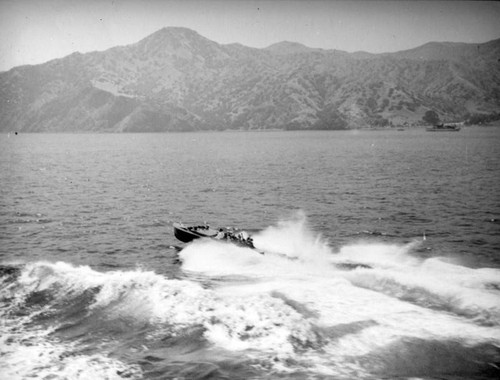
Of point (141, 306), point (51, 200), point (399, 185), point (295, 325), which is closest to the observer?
point (295, 325)

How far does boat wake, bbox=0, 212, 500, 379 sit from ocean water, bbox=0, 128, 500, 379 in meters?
0.10

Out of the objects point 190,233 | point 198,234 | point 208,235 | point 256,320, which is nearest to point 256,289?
point 256,320

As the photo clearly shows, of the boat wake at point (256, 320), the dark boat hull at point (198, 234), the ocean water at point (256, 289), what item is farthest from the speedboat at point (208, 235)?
the boat wake at point (256, 320)

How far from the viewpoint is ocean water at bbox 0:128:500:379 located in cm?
2005

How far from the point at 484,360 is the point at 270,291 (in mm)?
12823

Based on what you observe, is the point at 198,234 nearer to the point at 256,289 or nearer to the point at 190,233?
the point at 190,233

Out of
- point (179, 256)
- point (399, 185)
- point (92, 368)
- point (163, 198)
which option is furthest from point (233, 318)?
point (399, 185)

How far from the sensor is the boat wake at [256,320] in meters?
19.6

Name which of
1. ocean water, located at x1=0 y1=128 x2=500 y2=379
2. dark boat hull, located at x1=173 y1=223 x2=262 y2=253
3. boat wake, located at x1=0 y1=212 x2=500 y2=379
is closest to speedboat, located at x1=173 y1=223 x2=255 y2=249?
dark boat hull, located at x1=173 y1=223 x2=262 y2=253

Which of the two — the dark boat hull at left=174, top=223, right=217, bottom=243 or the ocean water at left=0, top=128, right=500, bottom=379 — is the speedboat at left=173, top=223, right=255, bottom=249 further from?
the ocean water at left=0, top=128, right=500, bottom=379

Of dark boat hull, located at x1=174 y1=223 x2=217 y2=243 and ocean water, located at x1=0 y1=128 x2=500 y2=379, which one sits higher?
dark boat hull, located at x1=174 y1=223 x2=217 y2=243

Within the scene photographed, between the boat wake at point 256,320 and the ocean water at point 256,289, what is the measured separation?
0.10 m

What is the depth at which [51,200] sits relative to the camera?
215 ft

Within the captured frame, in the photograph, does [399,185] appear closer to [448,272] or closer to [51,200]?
[448,272]
